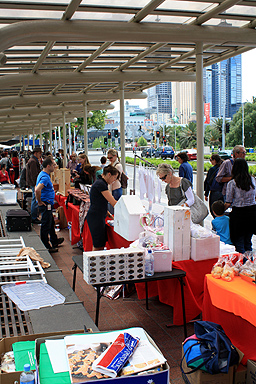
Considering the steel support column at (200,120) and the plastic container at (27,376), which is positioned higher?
the steel support column at (200,120)

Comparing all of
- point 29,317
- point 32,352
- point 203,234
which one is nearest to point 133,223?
point 203,234

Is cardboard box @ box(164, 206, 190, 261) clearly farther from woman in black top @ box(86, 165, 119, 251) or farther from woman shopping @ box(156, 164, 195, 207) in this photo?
woman in black top @ box(86, 165, 119, 251)

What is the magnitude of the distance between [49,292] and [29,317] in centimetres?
46

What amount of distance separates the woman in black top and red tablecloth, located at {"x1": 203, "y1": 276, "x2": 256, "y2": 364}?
6.61 ft

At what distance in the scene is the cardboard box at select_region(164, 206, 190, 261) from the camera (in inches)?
168

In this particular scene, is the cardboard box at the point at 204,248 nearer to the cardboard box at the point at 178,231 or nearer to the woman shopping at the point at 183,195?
the cardboard box at the point at 178,231

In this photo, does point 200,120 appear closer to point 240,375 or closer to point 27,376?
point 240,375

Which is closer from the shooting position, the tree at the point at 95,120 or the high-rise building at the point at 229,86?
the tree at the point at 95,120

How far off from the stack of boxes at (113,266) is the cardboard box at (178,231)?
56cm

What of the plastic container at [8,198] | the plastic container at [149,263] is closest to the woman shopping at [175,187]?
the plastic container at [149,263]

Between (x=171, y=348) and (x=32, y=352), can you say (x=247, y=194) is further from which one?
→ (x=32, y=352)

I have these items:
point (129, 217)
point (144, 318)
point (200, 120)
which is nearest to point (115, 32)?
point (200, 120)

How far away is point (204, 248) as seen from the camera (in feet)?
14.5

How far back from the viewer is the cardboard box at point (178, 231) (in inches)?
168
